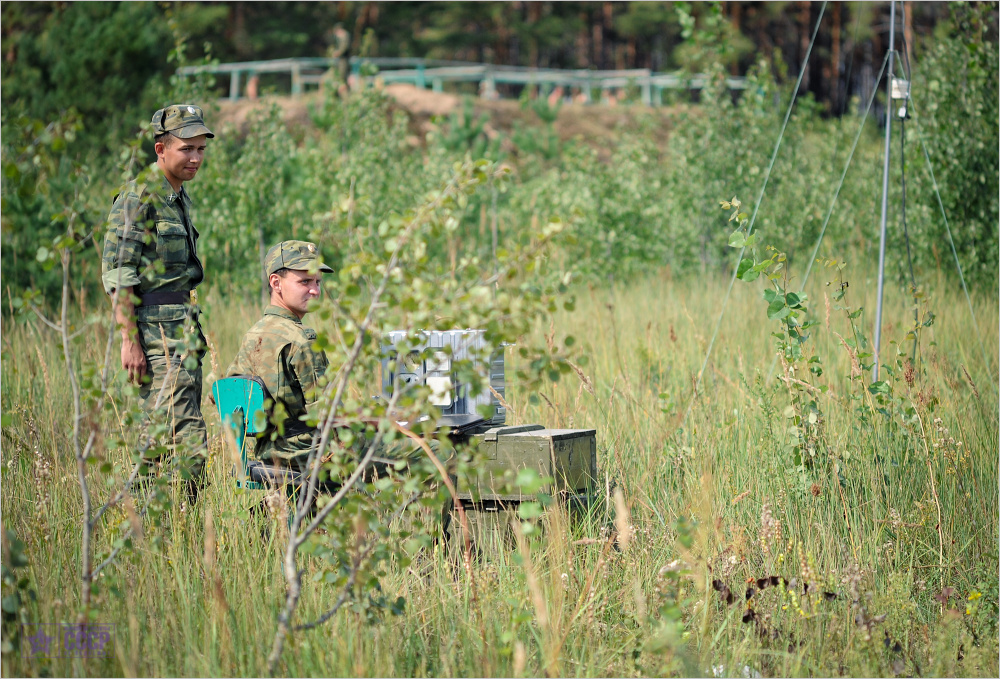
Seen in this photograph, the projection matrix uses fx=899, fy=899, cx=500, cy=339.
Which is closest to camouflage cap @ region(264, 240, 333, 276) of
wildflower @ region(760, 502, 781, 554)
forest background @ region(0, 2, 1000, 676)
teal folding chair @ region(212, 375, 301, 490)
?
forest background @ region(0, 2, 1000, 676)

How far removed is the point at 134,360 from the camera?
3586mm

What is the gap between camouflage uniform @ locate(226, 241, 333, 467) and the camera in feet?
10.5

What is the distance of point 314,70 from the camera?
2859 cm

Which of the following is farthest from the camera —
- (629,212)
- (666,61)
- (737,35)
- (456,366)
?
(666,61)

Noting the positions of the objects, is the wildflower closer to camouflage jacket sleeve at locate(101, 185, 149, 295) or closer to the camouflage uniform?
the camouflage uniform

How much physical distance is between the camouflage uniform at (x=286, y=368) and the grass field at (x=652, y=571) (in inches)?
9.1

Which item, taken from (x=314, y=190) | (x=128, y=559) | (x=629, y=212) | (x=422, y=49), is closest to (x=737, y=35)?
(x=422, y=49)

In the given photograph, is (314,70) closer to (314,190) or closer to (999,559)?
(314,190)

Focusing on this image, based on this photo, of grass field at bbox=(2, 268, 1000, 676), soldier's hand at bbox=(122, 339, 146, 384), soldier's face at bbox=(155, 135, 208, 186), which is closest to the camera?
grass field at bbox=(2, 268, 1000, 676)

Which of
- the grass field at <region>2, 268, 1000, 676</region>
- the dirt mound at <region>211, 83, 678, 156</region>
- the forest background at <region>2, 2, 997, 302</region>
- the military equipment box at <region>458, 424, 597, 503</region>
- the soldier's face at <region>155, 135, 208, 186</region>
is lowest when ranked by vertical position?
the grass field at <region>2, 268, 1000, 676</region>

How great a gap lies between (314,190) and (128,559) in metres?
6.81

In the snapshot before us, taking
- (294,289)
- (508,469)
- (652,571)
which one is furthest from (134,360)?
(652,571)

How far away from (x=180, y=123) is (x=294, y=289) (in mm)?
987

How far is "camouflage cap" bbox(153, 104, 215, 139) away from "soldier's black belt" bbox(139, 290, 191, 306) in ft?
2.18
